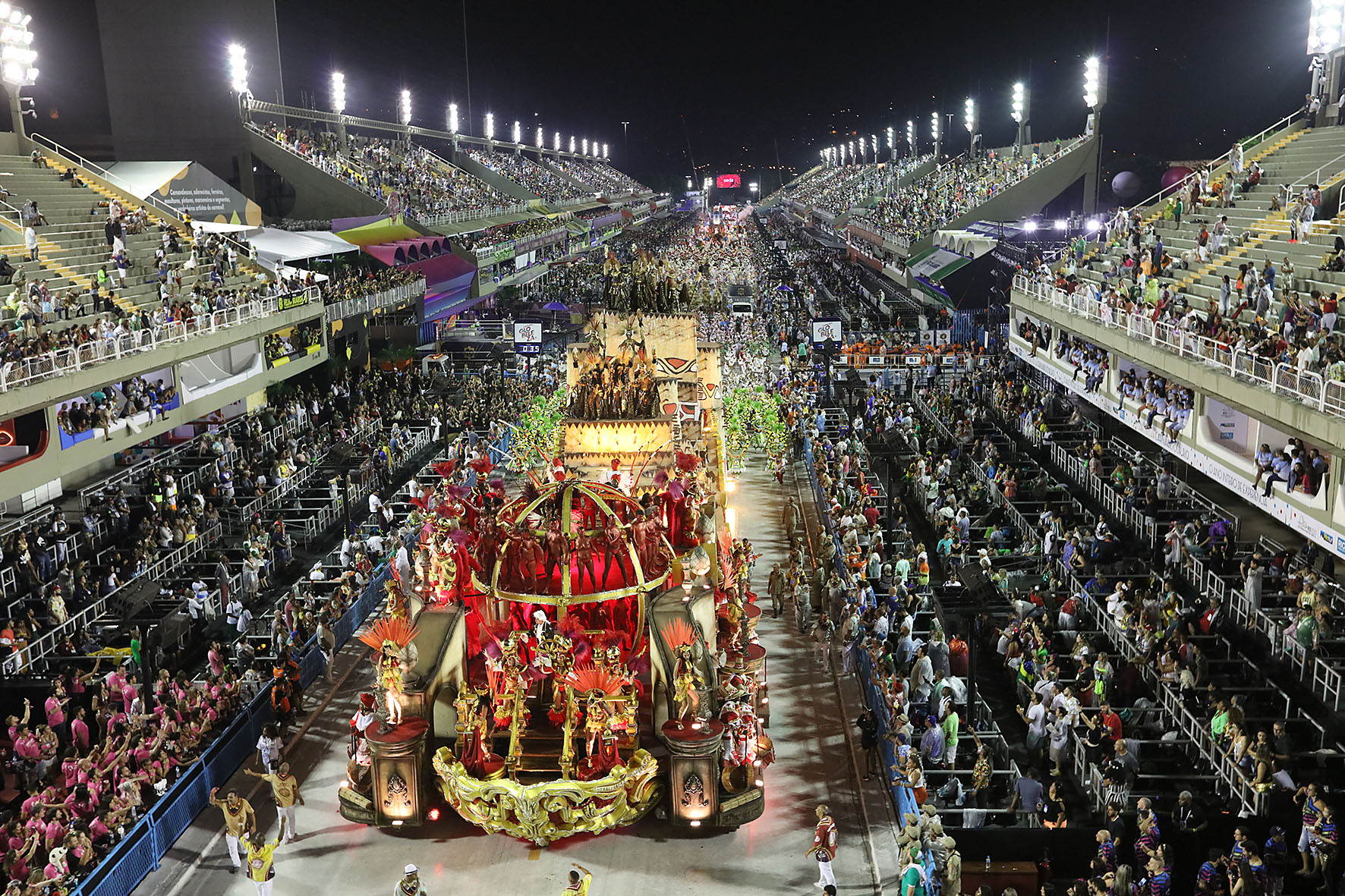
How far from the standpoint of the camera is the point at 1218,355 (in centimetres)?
1955

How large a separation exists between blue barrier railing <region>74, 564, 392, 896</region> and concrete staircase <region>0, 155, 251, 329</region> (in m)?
12.9

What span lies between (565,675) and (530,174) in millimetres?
93635

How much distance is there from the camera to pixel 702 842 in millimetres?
13617

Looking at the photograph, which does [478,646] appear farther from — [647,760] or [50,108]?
[50,108]

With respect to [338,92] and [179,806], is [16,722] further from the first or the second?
[338,92]

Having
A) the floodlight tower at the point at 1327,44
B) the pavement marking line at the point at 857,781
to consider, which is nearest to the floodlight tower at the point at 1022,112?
the floodlight tower at the point at 1327,44

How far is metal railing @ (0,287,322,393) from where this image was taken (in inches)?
798

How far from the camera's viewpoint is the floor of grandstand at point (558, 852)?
42.0 ft

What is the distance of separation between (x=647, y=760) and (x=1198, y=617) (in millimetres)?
10390

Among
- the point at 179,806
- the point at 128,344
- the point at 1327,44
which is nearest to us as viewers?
the point at 179,806

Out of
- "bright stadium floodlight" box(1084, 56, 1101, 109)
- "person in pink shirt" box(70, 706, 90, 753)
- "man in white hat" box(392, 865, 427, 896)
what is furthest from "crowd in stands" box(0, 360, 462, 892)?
"bright stadium floodlight" box(1084, 56, 1101, 109)

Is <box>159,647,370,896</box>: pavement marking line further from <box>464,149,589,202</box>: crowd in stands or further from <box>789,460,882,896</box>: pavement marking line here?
<box>464,149,589,202</box>: crowd in stands

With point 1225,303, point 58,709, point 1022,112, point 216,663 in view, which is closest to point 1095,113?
point 1022,112

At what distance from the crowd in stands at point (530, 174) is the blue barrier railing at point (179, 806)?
255ft
